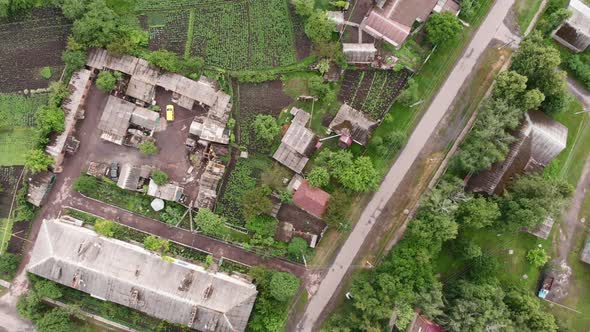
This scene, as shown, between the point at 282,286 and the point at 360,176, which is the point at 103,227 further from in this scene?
the point at 360,176

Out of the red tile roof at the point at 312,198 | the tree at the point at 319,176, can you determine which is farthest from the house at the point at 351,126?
the red tile roof at the point at 312,198

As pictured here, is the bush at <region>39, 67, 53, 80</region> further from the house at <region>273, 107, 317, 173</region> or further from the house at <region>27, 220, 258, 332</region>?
the house at <region>273, 107, 317, 173</region>

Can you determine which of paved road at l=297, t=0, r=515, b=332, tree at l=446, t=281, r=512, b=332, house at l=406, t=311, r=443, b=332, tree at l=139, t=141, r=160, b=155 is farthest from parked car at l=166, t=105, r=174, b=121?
tree at l=446, t=281, r=512, b=332

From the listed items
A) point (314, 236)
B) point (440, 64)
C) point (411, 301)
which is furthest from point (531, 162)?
point (314, 236)

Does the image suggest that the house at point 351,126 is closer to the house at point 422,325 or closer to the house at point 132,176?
→ the house at point 422,325

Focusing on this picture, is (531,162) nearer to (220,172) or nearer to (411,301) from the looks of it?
(411,301)
